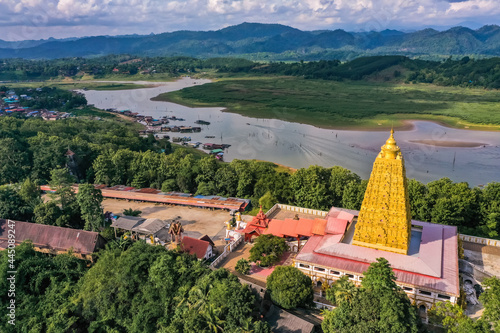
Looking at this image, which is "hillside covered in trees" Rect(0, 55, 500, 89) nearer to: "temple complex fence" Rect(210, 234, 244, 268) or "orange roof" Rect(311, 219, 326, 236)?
"orange roof" Rect(311, 219, 326, 236)

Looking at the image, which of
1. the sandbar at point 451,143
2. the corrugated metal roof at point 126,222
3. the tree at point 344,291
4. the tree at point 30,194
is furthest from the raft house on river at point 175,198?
the sandbar at point 451,143

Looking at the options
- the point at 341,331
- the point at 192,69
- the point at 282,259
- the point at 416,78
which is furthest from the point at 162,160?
the point at 192,69

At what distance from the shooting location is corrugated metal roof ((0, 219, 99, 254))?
27.4 meters

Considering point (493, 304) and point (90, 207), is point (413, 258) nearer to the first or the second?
point (493, 304)

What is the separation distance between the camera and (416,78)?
12238 centimetres

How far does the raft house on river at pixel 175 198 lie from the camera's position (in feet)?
118

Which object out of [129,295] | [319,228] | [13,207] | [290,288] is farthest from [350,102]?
[129,295]

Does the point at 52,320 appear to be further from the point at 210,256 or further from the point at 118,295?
the point at 210,256

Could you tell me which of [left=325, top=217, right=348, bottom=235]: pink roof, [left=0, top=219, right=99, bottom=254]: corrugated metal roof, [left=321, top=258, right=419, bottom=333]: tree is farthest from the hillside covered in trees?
[left=0, top=219, right=99, bottom=254]: corrugated metal roof

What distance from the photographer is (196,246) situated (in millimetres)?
26906

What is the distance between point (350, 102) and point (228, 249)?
71.3 m

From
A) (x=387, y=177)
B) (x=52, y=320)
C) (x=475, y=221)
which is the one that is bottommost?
(x=52, y=320)

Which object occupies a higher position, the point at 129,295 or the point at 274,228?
the point at 274,228

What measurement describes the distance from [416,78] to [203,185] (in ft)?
348
